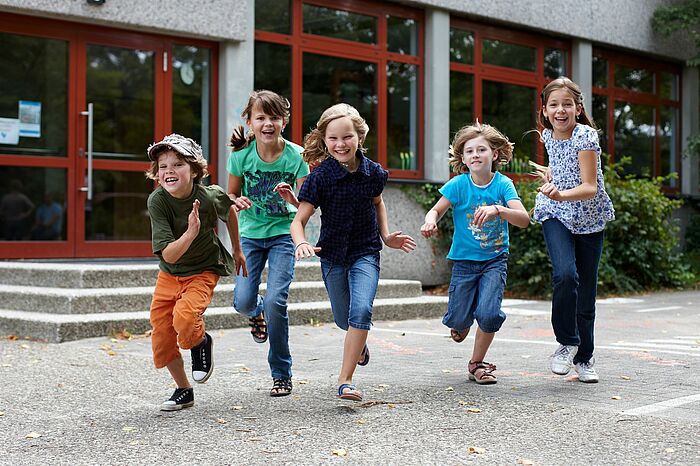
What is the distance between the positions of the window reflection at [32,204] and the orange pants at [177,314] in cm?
559

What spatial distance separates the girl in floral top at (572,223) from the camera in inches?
229

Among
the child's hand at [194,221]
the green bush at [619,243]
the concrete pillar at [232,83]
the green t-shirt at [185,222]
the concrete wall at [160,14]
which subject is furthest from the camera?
the green bush at [619,243]

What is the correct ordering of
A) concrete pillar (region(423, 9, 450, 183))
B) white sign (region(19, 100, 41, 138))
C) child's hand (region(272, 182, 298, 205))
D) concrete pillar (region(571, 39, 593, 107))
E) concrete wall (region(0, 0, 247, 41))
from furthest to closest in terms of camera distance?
1. concrete pillar (region(571, 39, 593, 107))
2. concrete pillar (region(423, 9, 450, 183))
3. white sign (region(19, 100, 41, 138))
4. concrete wall (region(0, 0, 247, 41))
5. child's hand (region(272, 182, 298, 205))

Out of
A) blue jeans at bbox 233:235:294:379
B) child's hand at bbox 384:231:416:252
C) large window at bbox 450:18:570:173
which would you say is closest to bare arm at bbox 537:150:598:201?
child's hand at bbox 384:231:416:252

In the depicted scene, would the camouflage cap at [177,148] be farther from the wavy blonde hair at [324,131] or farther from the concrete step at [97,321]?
the concrete step at [97,321]

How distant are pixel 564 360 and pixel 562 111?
1.51 metres

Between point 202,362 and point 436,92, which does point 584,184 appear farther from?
point 436,92

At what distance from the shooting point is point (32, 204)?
1030 centimetres

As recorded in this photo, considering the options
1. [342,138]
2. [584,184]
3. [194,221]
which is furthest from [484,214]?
[194,221]

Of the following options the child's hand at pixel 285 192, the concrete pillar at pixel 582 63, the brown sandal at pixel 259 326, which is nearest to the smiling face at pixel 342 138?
the child's hand at pixel 285 192

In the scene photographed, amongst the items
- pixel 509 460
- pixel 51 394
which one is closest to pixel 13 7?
pixel 51 394

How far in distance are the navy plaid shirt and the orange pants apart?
717 millimetres

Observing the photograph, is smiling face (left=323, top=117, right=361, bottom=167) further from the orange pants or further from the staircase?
the staircase

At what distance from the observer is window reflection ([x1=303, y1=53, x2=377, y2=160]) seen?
12.4 m
